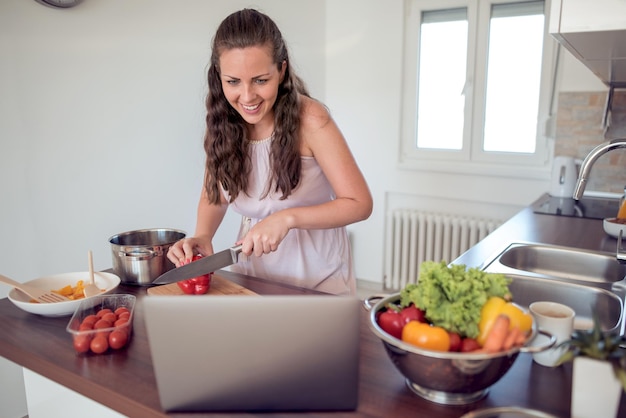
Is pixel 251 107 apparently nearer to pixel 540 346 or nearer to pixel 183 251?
pixel 183 251

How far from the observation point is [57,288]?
1.41 metres

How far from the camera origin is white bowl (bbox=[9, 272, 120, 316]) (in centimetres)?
123

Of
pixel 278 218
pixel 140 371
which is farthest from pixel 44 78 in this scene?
pixel 140 371

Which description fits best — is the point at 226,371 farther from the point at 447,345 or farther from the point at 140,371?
the point at 447,345

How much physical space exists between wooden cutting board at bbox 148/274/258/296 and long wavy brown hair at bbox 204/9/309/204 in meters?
0.33

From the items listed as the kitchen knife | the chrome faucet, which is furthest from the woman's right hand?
the chrome faucet

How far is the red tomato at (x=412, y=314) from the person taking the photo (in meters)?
0.90

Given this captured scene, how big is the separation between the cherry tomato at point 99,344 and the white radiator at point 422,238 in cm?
269

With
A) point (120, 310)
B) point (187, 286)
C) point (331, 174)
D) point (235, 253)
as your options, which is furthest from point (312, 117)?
point (120, 310)

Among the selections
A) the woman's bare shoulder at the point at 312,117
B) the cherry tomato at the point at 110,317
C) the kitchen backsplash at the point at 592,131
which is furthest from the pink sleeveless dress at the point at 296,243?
the kitchen backsplash at the point at 592,131

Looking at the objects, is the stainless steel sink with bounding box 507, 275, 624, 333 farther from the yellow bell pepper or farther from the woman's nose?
the woman's nose

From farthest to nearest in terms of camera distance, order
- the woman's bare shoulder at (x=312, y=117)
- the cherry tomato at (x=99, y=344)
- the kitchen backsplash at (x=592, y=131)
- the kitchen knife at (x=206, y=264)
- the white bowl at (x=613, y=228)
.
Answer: the kitchen backsplash at (x=592, y=131), the white bowl at (x=613, y=228), the woman's bare shoulder at (x=312, y=117), the kitchen knife at (x=206, y=264), the cherry tomato at (x=99, y=344)

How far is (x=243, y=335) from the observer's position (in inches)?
33.1

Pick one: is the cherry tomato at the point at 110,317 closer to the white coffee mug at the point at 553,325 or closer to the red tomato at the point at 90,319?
the red tomato at the point at 90,319
